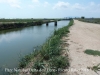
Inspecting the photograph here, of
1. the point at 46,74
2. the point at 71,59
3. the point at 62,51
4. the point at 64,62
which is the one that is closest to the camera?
the point at 46,74

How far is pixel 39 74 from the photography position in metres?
6.37

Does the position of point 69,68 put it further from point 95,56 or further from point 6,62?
point 6,62

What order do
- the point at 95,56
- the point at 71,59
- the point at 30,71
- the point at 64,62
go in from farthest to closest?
the point at 95,56
the point at 71,59
the point at 64,62
the point at 30,71

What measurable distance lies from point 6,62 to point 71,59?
12.1ft

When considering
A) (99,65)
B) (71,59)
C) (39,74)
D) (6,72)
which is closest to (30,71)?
(39,74)

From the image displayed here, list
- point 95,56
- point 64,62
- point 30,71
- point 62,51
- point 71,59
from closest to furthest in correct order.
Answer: point 30,71 < point 64,62 < point 71,59 < point 95,56 < point 62,51

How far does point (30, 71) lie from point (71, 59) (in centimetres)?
239

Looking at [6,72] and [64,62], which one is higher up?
[64,62]

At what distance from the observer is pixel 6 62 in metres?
9.45

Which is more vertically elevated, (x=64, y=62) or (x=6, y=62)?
(x=64, y=62)

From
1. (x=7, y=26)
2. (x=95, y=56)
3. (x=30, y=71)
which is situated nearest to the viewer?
(x=30, y=71)

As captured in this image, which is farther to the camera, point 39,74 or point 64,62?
point 64,62

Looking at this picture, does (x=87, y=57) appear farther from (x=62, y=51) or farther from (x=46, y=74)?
(x=46, y=74)

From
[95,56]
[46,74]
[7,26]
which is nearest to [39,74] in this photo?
[46,74]
